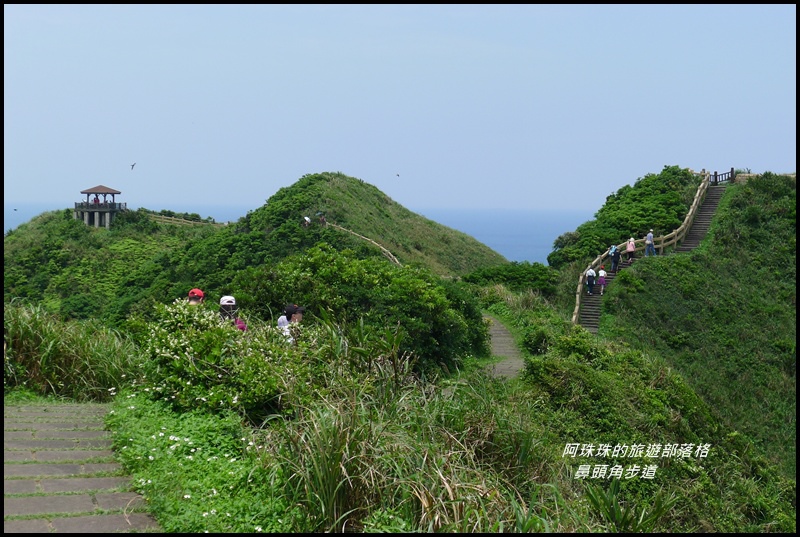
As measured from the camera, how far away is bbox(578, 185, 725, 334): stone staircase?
26.4 metres

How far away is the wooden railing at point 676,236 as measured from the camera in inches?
1092

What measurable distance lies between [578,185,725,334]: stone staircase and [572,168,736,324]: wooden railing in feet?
0.56

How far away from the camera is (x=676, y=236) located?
3300 centimetres

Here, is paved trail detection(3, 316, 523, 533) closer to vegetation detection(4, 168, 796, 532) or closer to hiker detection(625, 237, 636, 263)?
vegetation detection(4, 168, 796, 532)

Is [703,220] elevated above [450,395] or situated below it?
above

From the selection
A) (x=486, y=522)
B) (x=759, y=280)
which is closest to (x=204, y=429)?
(x=486, y=522)

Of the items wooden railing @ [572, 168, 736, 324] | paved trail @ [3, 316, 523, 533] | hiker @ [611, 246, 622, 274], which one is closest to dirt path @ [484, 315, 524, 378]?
wooden railing @ [572, 168, 736, 324]

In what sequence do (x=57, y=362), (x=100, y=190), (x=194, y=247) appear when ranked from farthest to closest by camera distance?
(x=100, y=190), (x=194, y=247), (x=57, y=362)

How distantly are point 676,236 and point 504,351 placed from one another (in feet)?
51.1

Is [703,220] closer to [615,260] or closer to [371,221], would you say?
[615,260]

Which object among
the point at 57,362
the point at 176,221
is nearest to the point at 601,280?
the point at 57,362

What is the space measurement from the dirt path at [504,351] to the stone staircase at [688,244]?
3.94 metres

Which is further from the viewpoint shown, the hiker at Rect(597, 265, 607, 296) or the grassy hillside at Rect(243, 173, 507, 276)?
the grassy hillside at Rect(243, 173, 507, 276)

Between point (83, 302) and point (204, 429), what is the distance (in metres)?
33.6
